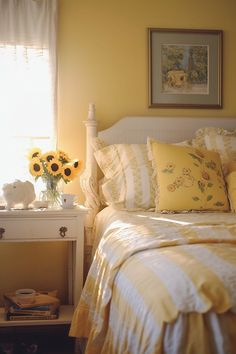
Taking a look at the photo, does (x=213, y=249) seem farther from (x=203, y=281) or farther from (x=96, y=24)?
(x=96, y=24)

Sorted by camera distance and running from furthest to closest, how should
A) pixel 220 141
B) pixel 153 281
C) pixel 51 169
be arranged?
pixel 220 141
pixel 51 169
pixel 153 281

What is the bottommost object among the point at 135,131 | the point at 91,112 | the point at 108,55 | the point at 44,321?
the point at 44,321

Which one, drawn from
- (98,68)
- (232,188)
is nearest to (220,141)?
(232,188)

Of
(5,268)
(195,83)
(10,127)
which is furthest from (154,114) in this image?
(5,268)

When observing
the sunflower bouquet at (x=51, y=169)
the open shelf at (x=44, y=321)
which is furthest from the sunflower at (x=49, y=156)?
the open shelf at (x=44, y=321)

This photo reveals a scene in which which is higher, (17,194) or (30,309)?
(17,194)

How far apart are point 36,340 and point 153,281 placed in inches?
66.9

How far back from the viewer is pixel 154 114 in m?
3.24

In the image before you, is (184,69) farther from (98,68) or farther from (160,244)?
(160,244)

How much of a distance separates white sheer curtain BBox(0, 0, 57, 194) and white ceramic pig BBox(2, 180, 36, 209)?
1.06ft

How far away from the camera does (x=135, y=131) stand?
3.11 metres

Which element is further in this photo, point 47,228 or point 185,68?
point 185,68

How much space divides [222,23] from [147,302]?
8.24ft

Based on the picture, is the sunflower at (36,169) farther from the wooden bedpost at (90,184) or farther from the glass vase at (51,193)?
the wooden bedpost at (90,184)
